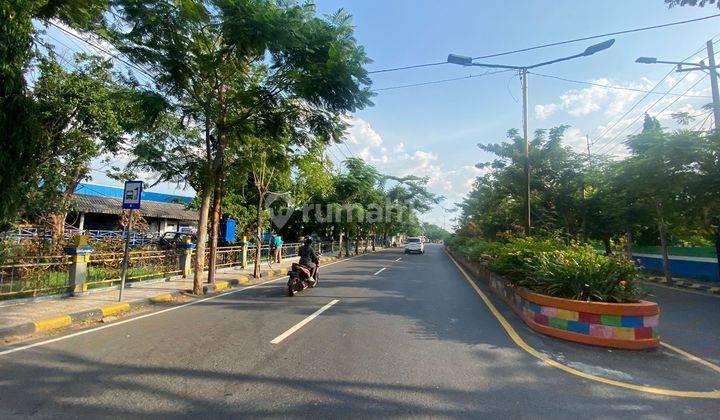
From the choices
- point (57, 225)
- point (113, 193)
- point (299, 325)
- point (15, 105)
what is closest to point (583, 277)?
point (299, 325)

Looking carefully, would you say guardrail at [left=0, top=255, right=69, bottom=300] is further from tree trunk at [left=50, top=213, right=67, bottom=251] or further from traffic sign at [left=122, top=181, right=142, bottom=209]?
tree trunk at [left=50, top=213, right=67, bottom=251]

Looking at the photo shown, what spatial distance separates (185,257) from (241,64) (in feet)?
25.4

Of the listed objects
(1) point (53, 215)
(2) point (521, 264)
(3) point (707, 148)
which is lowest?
(2) point (521, 264)

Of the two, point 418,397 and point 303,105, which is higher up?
point 303,105

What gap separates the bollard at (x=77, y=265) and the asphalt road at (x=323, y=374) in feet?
12.1

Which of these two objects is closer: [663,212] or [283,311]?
[283,311]

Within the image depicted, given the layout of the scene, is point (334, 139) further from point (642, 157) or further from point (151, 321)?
point (642, 157)

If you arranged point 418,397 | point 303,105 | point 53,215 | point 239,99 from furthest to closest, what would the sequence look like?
point 53,215, point 303,105, point 239,99, point 418,397

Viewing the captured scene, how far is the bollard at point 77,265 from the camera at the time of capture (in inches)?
406

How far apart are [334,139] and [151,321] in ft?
23.1

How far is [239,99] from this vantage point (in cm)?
1102

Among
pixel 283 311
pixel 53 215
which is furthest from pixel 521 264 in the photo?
pixel 53 215

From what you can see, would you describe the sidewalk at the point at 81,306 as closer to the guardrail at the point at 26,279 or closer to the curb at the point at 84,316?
the curb at the point at 84,316

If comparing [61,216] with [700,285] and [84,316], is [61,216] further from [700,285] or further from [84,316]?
[700,285]
